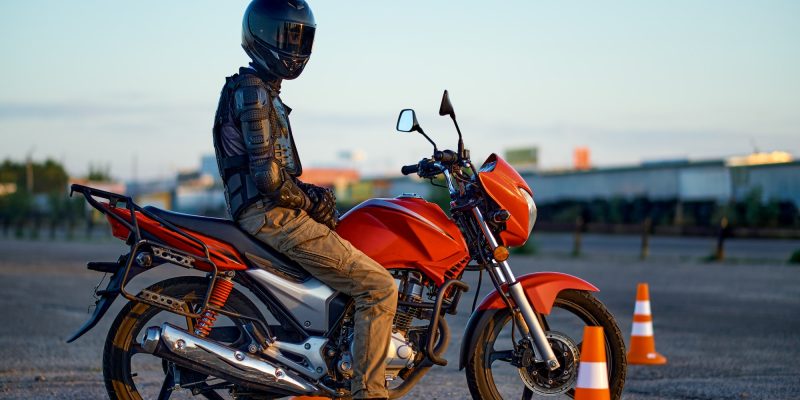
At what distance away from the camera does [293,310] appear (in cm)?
550

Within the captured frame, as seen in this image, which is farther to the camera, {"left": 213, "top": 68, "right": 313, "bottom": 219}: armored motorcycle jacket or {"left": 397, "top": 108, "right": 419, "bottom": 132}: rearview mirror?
{"left": 397, "top": 108, "right": 419, "bottom": 132}: rearview mirror

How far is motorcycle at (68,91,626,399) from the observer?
536 cm

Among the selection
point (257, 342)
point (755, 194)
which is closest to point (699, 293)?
point (257, 342)

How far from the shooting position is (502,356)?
18.9 ft

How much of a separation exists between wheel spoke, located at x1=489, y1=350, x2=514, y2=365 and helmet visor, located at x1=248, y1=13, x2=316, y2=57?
1.89m

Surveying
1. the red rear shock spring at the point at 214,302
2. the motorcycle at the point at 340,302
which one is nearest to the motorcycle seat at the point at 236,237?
the motorcycle at the point at 340,302

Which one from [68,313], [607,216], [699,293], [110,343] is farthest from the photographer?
[607,216]

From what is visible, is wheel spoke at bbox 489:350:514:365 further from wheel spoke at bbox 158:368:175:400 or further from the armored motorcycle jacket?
wheel spoke at bbox 158:368:175:400

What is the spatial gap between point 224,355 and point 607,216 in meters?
43.3

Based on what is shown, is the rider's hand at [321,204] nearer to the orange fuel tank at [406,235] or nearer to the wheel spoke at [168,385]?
the orange fuel tank at [406,235]

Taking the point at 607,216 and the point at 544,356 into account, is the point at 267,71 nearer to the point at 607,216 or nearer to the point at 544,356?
the point at 544,356

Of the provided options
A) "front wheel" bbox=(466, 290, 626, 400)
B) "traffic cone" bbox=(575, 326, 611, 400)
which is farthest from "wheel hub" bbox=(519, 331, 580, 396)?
"traffic cone" bbox=(575, 326, 611, 400)

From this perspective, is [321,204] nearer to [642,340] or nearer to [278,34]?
[278,34]

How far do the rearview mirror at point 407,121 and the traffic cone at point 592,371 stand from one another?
1.34 meters
